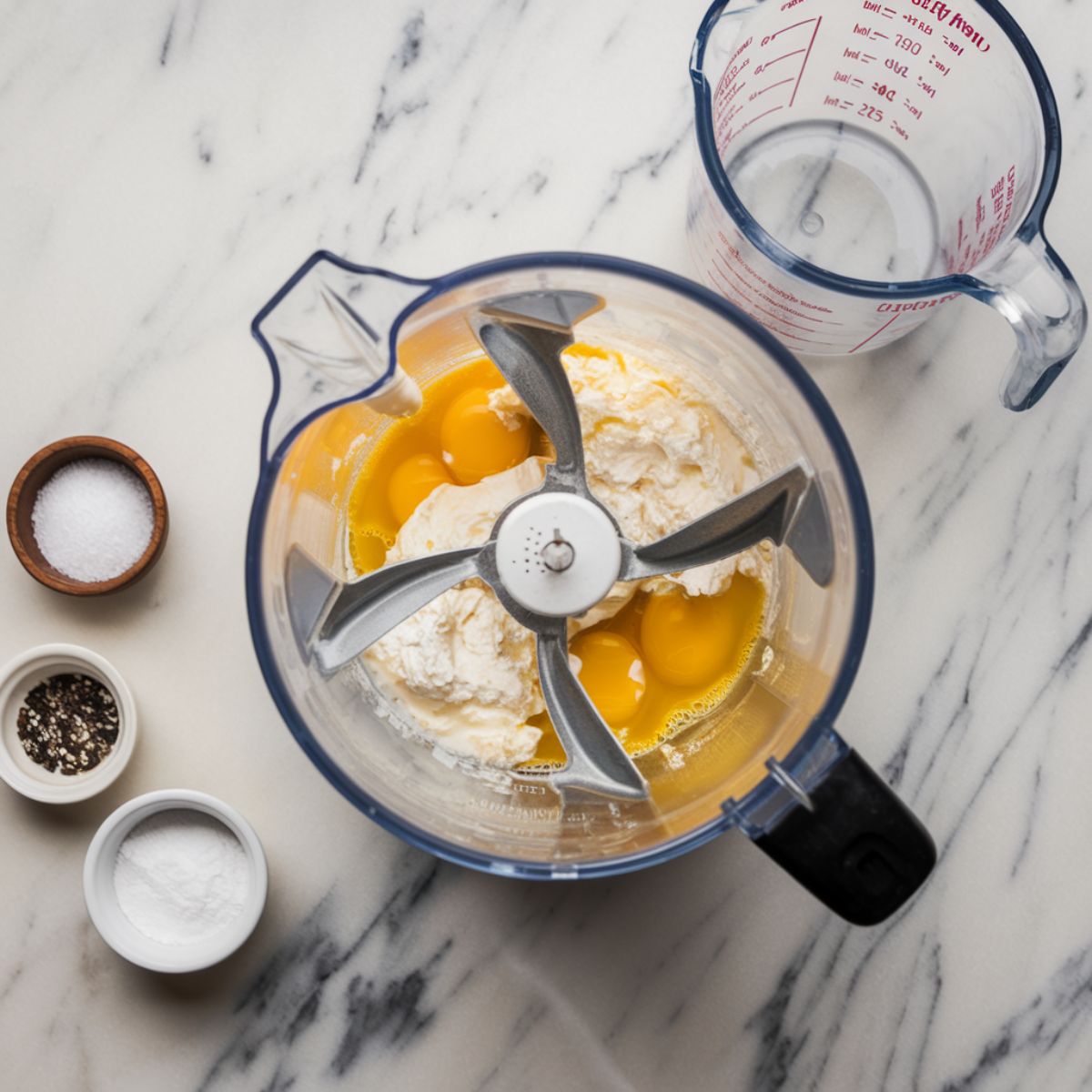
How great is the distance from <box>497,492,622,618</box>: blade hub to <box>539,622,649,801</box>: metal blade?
42 millimetres

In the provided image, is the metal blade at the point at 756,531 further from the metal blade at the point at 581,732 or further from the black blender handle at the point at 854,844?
the black blender handle at the point at 854,844

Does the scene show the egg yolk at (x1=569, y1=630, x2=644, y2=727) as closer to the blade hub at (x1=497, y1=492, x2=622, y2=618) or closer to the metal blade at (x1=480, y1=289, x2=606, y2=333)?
the blade hub at (x1=497, y1=492, x2=622, y2=618)

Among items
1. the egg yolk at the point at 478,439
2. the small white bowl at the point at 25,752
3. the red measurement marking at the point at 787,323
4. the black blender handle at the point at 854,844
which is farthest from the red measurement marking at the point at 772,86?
the small white bowl at the point at 25,752

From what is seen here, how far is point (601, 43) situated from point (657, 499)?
0.47 m

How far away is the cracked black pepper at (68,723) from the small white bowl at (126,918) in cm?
7

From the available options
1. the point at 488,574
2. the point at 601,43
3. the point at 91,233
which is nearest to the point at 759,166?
the point at 601,43

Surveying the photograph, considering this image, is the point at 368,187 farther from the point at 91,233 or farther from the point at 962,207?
the point at 962,207

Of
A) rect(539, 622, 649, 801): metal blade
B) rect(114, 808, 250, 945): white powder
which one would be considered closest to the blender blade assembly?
rect(539, 622, 649, 801): metal blade

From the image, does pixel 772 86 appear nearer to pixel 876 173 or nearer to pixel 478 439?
pixel 876 173

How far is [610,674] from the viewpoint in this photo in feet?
3.24

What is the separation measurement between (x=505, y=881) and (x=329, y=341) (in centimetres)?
56

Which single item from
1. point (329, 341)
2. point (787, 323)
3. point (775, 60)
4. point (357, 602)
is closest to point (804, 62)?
point (775, 60)

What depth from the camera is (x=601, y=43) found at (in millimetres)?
1054

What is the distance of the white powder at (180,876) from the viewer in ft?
3.38
